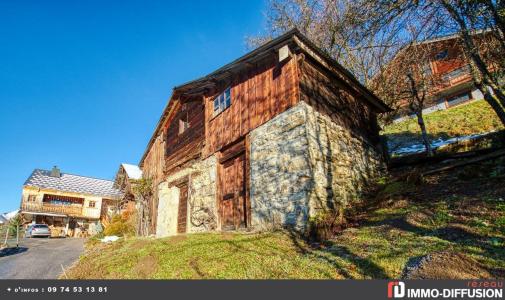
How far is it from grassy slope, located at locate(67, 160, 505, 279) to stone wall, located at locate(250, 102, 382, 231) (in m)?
0.81

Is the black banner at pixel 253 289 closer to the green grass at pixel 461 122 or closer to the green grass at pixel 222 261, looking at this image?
the green grass at pixel 222 261

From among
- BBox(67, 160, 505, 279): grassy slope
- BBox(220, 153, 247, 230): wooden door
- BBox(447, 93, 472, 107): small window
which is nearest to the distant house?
BBox(220, 153, 247, 230): wooden door

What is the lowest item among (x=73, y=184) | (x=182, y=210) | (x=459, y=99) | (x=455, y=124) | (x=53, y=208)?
(x=182, y=210)

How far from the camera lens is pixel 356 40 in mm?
7352

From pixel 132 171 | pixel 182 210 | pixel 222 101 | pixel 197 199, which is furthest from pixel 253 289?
pixel 132 171

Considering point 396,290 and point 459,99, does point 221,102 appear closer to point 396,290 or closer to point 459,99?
point 396,290

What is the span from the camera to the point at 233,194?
970cm

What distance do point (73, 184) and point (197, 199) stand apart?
A: 32.9 m

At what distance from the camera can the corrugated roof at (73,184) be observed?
110 ft

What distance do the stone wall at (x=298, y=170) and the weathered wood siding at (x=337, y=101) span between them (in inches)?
19.2

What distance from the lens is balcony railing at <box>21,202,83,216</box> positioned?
30.8 m

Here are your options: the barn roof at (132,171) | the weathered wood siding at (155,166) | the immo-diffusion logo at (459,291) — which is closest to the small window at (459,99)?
the weathered wood siding at (155,166)

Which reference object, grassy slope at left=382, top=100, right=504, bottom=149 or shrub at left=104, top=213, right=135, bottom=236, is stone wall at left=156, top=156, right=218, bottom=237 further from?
grassy slope at left=382, top=100, right=504, bottom=149

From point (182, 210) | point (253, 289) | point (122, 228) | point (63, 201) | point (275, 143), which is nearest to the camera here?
point (253, 289)
